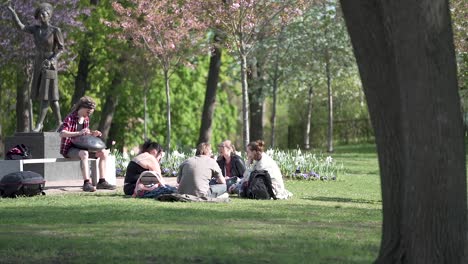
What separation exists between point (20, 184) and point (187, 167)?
2.83 m

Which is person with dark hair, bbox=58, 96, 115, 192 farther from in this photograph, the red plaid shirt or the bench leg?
the bench leg

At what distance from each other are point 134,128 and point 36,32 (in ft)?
86.1

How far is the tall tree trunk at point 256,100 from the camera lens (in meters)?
39.6

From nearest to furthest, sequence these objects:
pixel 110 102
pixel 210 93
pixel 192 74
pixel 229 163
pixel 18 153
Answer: pixel 18 153
pixel 229 163
pixel 210 93
pixel 110 102
pixel 192 74

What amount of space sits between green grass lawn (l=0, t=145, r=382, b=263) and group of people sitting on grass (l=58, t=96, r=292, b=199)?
0.40 m

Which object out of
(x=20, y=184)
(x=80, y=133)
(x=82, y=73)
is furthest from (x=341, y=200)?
(x=82, y=73)

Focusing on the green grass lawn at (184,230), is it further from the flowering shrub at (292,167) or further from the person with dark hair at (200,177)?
the flowering shrub at (292,167)

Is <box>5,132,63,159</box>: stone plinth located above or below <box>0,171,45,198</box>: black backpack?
above

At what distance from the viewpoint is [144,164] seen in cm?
1633

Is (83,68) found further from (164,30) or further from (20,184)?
(20,184)

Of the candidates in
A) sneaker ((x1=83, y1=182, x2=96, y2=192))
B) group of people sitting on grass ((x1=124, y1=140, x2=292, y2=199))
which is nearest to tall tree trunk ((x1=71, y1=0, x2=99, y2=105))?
sneaker ((x1=83, y1=182, x2=96, y2=192))

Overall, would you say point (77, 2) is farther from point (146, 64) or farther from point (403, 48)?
point (403, 48)

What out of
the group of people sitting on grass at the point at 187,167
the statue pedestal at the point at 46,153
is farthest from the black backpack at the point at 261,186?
the statue pedestal at the point at 46,153

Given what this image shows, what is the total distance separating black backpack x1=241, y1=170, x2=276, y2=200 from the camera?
16.7m
